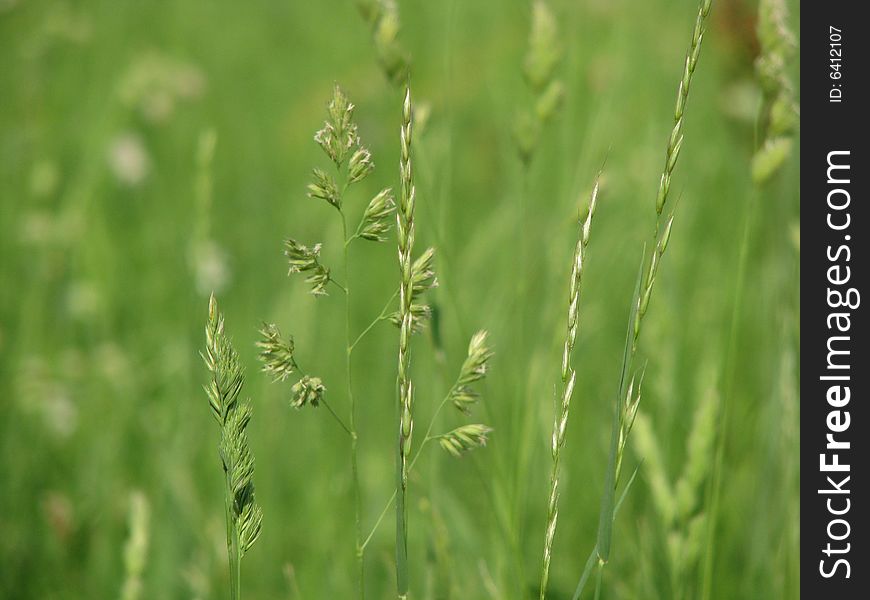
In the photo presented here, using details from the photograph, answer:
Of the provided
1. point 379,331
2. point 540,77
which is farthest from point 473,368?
point 379,331

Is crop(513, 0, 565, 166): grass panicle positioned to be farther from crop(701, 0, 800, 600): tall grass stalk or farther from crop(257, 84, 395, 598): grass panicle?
crop(257, 84, 395, 598): grass panicle

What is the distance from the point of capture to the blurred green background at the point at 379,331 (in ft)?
4.70

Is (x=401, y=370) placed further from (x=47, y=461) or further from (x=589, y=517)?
(x=47, y=461)

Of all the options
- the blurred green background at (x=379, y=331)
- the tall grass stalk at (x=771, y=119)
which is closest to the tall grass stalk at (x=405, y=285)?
the blurred green background at (x=379, y=331)

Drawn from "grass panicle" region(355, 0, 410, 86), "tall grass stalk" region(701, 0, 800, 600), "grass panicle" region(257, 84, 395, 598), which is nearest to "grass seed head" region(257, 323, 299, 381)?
"grass panicle" region(257, 84, 395, 598)

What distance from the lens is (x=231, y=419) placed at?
0.79 meters

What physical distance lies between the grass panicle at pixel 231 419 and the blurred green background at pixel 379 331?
245 millimetres

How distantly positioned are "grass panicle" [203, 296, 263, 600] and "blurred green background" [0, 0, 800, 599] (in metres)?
0.25

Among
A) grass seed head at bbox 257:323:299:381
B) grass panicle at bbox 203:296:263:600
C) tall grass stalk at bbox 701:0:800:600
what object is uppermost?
tall grass stalk at bbox 701:0:800:600

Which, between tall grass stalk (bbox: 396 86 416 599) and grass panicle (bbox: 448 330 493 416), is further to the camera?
grass panicle (bbox: 448 330 493 416)

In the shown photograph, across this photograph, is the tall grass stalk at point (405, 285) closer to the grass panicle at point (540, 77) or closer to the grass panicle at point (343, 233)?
the grass panicle at point (343, 233)

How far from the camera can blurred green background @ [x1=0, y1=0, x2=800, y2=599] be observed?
56.4 inches

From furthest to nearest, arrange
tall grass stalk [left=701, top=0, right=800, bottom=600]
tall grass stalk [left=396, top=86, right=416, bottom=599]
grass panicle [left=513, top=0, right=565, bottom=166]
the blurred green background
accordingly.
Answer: the blurred green background → grass panicle [left=513, top=0, right=565, bottom=166] → tall grass stalk [left=701, top=0, right=800, bottom=600] → tall grass stalk [left=396, top=86, right=416, bottom=599]
